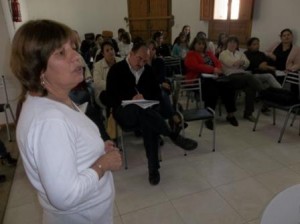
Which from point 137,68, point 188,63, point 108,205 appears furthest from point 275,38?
point 108,205

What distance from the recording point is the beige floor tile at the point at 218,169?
224cm

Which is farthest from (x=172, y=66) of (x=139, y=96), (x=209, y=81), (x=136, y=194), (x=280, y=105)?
(x=136, y=194)

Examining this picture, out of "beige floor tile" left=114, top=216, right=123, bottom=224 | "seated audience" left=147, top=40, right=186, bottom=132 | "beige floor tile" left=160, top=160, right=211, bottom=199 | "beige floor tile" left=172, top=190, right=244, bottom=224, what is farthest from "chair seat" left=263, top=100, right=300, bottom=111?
"beige floor tile" left=114, top=216, right=123, bottom=224

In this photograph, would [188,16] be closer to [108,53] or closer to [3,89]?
[108,53]

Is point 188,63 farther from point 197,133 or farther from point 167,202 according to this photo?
point 167,202

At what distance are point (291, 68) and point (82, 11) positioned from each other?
5832 millimetres

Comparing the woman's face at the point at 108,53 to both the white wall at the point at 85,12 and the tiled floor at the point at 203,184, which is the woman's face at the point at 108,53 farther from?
the white wall at the point at 85,12

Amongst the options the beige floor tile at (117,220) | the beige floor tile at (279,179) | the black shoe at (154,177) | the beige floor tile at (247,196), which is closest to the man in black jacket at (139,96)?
the black shoe at (154,177)

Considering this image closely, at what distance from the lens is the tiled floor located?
1.86 meters

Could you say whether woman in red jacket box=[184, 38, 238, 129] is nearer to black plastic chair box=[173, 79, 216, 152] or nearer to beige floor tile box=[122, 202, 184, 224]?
black plastic chair box=[173, 79, 216, 152]

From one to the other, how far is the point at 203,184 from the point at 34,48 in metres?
1.84

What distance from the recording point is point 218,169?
2.39 m

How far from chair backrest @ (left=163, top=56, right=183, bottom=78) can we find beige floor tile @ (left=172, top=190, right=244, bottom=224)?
2732 millimetres

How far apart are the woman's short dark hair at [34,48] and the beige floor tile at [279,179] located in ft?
6.61
